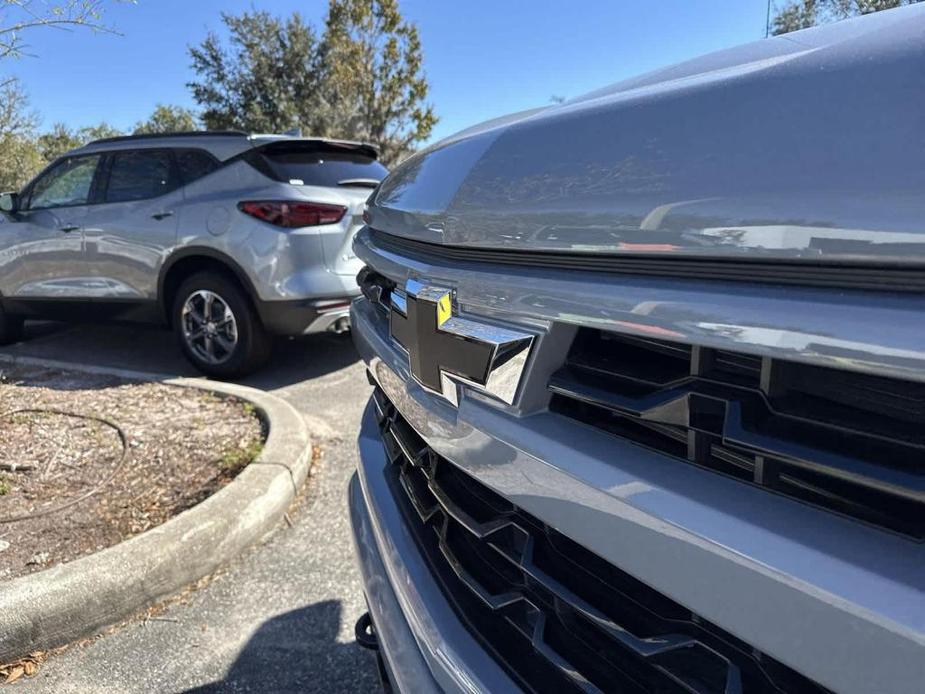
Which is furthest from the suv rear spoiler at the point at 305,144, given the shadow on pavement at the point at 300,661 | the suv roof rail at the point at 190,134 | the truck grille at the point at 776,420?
the truck grille at the point at 776,420

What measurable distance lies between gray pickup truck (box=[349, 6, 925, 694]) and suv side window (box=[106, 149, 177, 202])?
15.5 feet

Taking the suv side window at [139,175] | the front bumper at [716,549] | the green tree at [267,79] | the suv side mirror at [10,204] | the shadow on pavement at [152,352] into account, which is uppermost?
the green tree at [267,79]

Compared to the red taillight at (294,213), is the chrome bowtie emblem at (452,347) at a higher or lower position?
lower

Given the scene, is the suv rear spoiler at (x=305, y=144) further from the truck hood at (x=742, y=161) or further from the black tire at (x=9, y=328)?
the truck hood at (x=742, y=161)

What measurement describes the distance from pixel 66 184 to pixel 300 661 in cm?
510

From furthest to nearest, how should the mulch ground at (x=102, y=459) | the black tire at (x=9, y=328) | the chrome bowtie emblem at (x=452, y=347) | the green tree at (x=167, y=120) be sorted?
the green tree at (x=167, y=120)
the black tire at (x=9, y=328)
the mulch ground at (x=102, y=459)
the chrome bowtie emblem at (x=452, y=347)

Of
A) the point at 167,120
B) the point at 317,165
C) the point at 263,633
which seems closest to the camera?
the point at 263,633

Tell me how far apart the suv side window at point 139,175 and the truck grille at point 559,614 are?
4.70 meters

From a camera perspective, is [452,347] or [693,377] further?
[452,347]

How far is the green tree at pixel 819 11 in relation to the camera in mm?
1322

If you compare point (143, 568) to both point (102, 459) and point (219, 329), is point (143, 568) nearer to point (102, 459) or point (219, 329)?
point (102, 459)

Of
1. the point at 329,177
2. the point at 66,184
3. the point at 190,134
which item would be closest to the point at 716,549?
the point at 329,177

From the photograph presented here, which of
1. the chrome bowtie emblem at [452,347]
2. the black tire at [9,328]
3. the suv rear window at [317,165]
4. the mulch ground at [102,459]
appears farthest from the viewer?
the black tire at [9,328]

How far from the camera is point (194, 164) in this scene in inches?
203
